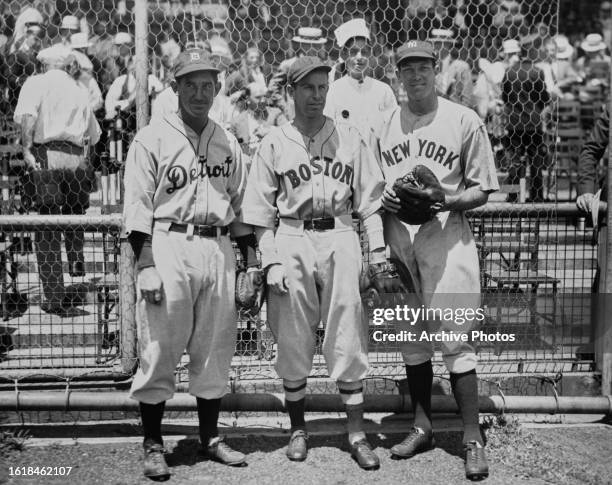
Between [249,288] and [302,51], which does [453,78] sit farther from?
[249,288]

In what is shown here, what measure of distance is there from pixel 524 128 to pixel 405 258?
493 centimetres

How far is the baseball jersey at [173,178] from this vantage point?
161 inches

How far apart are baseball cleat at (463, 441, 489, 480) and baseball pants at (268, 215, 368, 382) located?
2.10ft

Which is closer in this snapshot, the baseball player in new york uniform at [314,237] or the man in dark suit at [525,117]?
the baseball player in new york uniform at [314,237]

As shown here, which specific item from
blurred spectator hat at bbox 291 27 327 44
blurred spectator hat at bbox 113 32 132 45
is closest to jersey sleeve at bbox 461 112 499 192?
blurred spectator hat at bbox 291 27 327 44

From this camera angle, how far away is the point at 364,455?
4242 mm

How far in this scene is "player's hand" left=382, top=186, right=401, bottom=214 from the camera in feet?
14.1

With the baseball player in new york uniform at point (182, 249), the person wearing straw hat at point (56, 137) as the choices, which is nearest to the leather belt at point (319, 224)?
the baseball player in new york uniform at point (182, 249)

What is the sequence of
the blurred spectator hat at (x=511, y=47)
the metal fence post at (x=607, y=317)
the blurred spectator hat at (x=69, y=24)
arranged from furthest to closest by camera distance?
the blurred spectator hat at (x=511, y=47) < the blurred spectator hat at (x=69, y=24) < the metal fence post at (x=607, y=317)

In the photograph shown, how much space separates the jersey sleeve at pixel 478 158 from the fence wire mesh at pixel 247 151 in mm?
768

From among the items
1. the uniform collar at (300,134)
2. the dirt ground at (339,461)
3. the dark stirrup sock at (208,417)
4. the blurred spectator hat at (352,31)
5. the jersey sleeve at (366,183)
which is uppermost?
the blurred spectator hat at (352,31)

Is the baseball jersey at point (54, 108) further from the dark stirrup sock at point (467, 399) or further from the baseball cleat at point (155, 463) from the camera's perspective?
the dark stirrup sock at point (467, 399)

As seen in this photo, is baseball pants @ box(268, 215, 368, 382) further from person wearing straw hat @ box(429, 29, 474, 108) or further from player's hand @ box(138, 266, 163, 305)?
person wearing straw hat @ box(429, 29, 474, 108)

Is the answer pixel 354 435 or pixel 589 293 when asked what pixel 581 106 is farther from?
pixel 354 435
